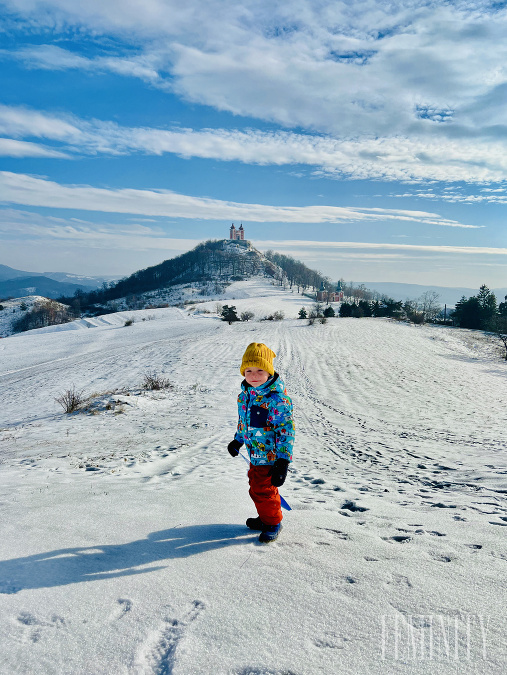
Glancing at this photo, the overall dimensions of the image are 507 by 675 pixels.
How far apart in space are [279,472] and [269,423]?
15.8 inches

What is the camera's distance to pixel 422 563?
2688 millimetres

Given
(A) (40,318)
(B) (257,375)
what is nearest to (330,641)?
(B) (257,375)

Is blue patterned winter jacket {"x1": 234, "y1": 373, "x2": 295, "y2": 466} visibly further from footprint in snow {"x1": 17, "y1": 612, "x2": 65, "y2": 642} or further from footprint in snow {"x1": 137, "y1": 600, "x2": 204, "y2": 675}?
footprint in snow {"x1": 17, "y1": 612, "x2": 65, "y2": 642}

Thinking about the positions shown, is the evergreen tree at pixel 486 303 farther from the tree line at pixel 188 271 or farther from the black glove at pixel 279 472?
the tree line at pixel 188 271

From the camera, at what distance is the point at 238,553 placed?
2867mm

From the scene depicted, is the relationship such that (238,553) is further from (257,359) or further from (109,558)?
(257,359)

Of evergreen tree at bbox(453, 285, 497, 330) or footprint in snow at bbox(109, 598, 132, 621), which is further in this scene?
evergreen tree at bbox(453, 285, 497, 330)

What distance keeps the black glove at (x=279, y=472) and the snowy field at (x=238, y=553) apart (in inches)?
21.4

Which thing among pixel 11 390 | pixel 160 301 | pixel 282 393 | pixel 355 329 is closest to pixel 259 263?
pixel 160 301

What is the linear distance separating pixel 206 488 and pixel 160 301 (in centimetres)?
11610

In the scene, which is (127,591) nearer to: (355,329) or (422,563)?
(422,563)

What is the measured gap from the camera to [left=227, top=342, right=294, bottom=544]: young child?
10.1 feet

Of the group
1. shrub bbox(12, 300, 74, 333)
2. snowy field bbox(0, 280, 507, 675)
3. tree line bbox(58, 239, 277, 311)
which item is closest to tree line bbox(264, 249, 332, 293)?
tree line bbox(58, 239, 277, 311)

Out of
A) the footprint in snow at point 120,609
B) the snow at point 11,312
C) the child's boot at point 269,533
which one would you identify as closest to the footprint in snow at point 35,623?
the footprint in snow at point 120,609
